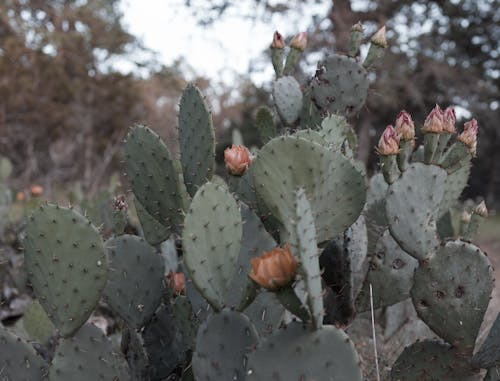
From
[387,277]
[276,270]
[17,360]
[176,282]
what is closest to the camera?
[276,270]

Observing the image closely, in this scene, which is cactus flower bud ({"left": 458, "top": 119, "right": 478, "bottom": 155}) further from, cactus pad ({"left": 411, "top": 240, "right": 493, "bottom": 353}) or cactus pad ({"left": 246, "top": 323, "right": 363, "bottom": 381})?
cactus pad ({"left": 246, "top": 323, "right": 363, "bottom": 381})

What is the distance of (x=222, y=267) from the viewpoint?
1.24 metres

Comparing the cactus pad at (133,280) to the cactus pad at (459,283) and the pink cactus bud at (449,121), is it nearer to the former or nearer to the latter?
the cactus pad at (459,283)

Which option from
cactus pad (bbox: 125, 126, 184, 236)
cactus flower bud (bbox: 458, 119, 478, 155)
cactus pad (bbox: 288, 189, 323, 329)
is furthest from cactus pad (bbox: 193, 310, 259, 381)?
cactus flower bud (bbox: 458, 119, 478, 155)

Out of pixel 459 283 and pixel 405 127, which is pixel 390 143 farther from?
pixel 459 283

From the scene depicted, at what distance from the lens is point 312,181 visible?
1.34 m

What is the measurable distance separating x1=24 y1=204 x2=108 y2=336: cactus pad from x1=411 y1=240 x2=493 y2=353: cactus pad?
0.81 metres

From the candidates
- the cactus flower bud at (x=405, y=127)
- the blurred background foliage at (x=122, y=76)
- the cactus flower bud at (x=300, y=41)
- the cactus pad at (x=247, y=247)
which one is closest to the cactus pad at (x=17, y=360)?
the cactus pad at (x=247, y=247)

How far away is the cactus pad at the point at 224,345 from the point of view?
120cm

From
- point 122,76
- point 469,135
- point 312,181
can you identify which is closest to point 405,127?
point 469,135

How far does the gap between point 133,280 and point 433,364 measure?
85 centimetres

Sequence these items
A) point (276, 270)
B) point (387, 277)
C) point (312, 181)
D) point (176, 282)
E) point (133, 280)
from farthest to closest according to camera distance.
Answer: point (387, 277), point (176, 282), point (133, 280), point (312, 181), point (276, 270)

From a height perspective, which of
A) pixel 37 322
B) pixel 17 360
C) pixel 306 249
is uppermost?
pixel 306 249

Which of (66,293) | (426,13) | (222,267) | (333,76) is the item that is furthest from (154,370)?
(426,13)
